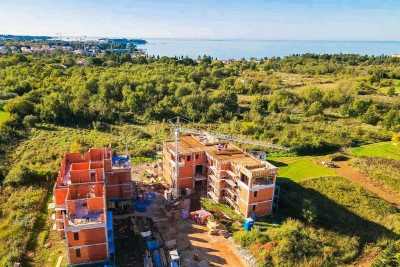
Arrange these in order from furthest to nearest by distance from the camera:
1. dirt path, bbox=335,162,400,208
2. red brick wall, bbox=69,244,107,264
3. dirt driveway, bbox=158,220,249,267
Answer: dirt path, bbox=335,162,400,208 → dirt driveway, bbox=158,220,249,267 → red brick wall, bbox=69,244,107,264

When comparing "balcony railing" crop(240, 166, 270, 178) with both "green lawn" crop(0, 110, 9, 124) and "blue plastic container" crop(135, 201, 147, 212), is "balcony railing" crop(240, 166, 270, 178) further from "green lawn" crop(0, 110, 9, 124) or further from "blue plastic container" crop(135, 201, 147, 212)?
"green lawn" crop(0, 110, 9, 124)

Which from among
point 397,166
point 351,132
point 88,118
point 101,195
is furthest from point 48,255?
point 351,132

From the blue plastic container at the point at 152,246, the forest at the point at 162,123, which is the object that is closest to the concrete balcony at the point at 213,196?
the forest at the point at 162,123

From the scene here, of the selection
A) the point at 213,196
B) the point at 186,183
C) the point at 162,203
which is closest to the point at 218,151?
the point at 213,196

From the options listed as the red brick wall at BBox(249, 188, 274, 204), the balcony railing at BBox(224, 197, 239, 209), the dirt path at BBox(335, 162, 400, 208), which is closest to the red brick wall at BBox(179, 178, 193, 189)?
the balcony railing at BBox(224, 197, 239, 209)

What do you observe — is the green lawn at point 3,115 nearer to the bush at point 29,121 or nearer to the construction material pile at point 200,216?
the bush at point 29,121
